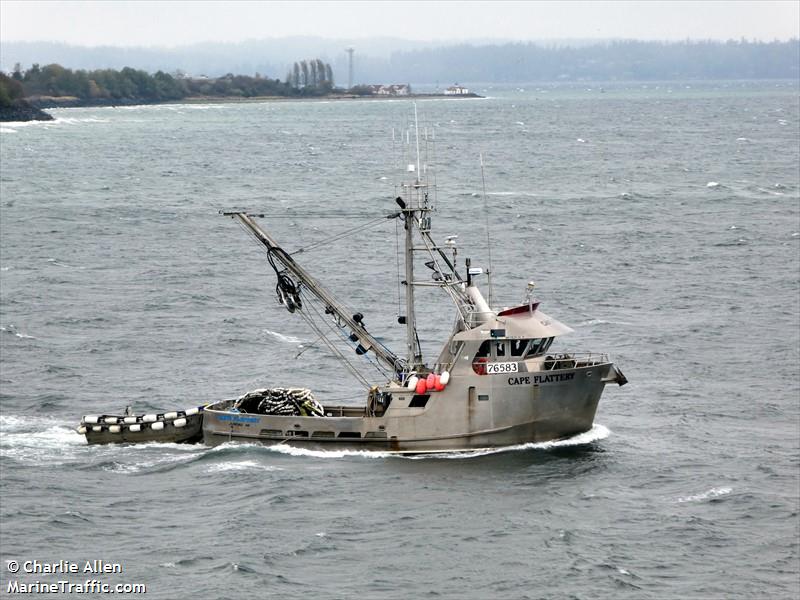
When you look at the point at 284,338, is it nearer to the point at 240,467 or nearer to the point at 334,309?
the point at 334,309

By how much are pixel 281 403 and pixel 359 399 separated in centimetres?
617

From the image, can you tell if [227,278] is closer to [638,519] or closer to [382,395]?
[382,395]

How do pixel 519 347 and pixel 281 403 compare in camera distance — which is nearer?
pixel 519 347

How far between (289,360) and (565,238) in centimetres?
3869

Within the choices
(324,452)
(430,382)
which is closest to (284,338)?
(324,452)

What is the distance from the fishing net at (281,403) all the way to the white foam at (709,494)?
12.5m

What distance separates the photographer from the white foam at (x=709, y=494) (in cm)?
4275

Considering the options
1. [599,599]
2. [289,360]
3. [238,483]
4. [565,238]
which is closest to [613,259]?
[565,238]

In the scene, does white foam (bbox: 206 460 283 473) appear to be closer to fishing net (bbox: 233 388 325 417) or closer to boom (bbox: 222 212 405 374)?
fishing net (bbox: 233 388 325 417)

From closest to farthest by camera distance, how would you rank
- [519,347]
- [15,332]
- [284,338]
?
[519,347] → [284,338] → [15,332]

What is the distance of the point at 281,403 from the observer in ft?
157

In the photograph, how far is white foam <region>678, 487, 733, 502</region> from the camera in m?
42.8

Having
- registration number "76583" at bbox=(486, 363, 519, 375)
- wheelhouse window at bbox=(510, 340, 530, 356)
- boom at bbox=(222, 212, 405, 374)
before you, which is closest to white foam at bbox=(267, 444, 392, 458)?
boom at bbox=(222, 212, 405, 374)
